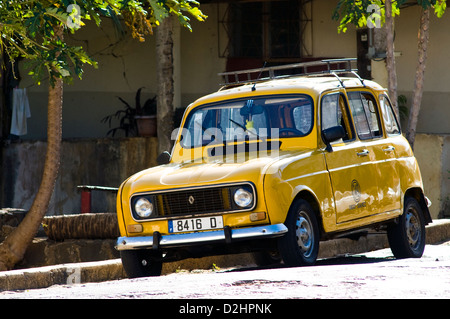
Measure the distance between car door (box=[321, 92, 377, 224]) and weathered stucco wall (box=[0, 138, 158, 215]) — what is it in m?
9.17

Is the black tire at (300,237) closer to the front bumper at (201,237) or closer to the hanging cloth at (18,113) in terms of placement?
the front bumper at (201,237)

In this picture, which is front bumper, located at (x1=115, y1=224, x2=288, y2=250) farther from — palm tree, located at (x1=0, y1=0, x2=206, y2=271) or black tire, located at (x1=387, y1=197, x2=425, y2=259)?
black tire, located at (x1=387, y1=197, x2=425, y2=259)

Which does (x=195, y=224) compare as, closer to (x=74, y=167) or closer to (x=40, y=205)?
(x=40, y=205)

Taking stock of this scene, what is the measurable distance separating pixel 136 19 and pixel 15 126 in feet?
24.1

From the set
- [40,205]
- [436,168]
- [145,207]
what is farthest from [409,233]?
[436,168]

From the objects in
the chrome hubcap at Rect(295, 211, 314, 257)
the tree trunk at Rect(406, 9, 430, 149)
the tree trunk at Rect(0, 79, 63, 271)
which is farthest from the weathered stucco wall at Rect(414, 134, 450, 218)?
the chrome hubcap at Rect(295, 211, 314, 257)

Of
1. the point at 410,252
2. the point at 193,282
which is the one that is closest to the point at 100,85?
the point at 410,252

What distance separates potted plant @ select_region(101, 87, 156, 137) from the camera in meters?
19.0

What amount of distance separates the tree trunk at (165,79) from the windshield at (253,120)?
27.4 ft

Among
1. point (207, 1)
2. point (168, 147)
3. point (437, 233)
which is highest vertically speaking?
point (207, 1)

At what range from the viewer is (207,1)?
63.4ft

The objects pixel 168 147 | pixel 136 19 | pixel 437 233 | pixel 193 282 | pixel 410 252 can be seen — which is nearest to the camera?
pixel 193 282
